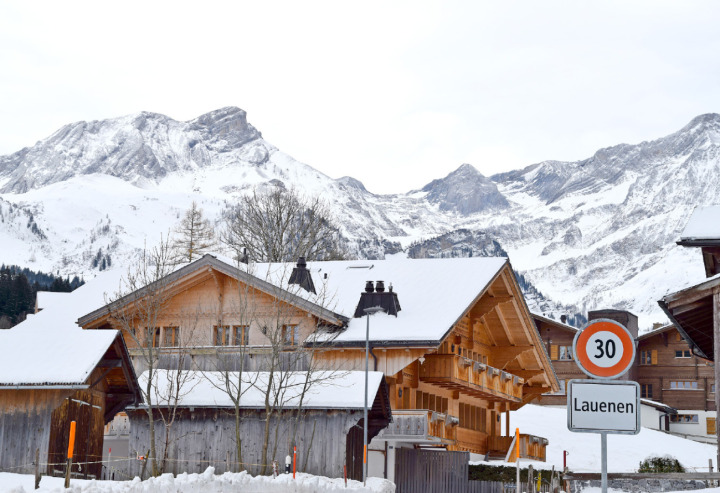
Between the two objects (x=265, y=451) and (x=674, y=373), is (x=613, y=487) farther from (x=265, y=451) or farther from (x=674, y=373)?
(x=674, y=373)

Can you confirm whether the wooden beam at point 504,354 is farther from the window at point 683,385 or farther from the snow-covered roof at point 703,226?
the window at point 683,385

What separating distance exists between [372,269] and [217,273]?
7574mm

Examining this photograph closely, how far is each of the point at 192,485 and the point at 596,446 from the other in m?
41.1

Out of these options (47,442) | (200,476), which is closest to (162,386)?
(47,442)

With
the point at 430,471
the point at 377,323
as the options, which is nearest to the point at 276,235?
the point at 377,323

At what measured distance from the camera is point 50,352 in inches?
1058

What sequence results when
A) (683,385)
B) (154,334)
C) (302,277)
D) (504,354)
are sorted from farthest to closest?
(683,385) → (504,354) → (302,277) → (154,334)

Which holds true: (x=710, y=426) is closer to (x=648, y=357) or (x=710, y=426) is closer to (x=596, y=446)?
(x=648, y=357)

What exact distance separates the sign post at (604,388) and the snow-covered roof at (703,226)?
15.2 m

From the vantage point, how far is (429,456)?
39562mm

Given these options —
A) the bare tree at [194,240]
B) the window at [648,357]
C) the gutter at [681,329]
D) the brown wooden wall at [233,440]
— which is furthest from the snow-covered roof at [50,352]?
the window at [648,357]

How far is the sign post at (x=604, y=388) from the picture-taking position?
1244 centimetres

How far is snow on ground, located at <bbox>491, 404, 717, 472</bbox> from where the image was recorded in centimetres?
5484

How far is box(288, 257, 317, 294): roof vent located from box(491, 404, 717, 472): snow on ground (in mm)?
16804
